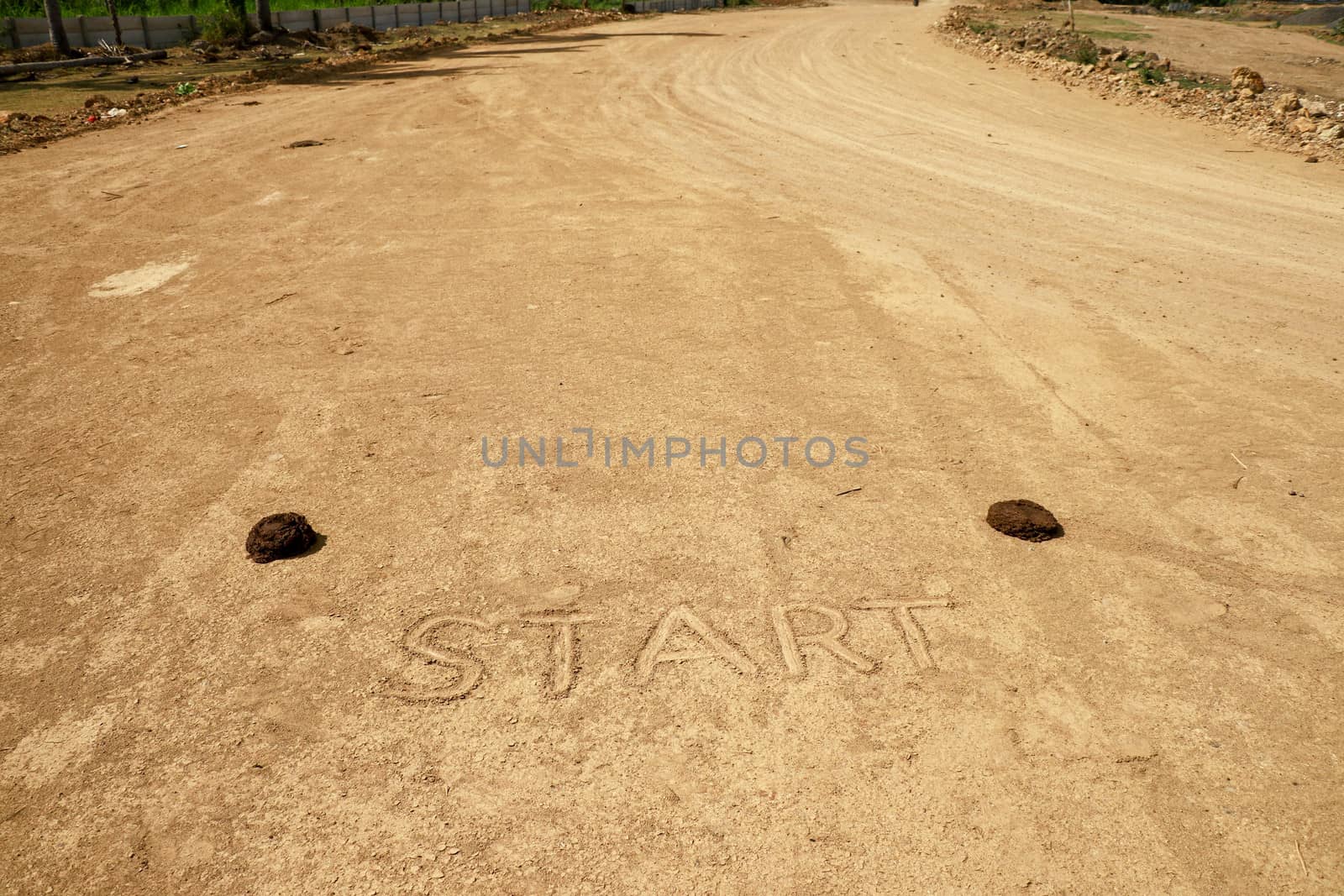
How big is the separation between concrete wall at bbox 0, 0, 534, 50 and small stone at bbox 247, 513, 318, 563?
70.3ft

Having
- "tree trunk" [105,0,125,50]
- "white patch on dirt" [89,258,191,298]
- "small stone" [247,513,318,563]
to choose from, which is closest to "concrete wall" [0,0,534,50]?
"tree trunk" [105,0,125,50]

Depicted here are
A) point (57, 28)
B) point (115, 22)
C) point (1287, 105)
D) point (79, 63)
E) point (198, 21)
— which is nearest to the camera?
point (1287, 105)

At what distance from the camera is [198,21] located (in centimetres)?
2128

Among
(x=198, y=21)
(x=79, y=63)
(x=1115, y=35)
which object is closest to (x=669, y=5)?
(x=1115, y=35)

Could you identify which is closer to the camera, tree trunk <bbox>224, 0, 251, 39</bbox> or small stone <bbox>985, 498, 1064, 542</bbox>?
small stone <bbox>985, 498, 1064, 542</bbox>

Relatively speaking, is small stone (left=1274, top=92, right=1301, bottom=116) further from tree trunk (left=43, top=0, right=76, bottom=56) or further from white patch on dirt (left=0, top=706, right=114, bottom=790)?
tree trunk (left=43, top=0, right=76, bottom=56)

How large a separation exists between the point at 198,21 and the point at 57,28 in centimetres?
374

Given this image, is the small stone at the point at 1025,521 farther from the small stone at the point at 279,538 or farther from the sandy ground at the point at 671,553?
the small stone at the point at 279,538

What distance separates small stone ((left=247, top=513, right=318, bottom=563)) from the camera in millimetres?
3830

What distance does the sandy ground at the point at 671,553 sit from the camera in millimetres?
2693

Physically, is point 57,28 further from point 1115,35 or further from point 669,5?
point 1115,35

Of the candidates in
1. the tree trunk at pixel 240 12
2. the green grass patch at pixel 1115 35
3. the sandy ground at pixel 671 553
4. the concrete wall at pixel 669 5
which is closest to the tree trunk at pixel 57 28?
the tree trunk at pixel 240 12

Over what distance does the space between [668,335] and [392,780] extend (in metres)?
3.61

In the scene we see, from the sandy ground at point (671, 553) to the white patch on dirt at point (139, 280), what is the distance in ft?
0.14
